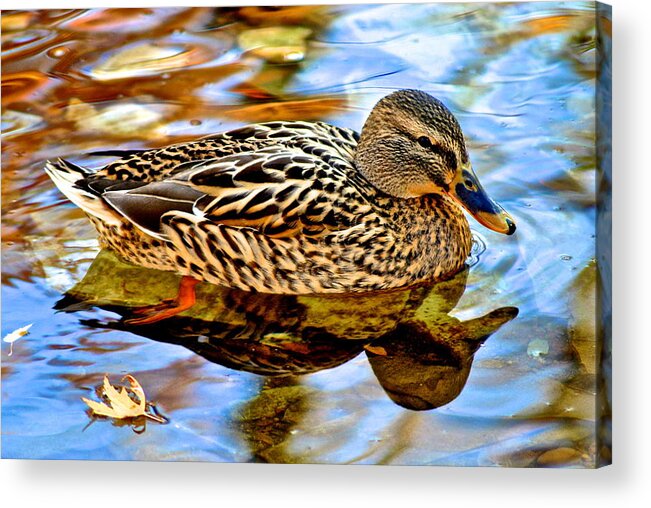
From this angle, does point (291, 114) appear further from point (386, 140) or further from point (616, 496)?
point (616, 496)

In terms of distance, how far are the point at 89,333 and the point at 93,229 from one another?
29cm

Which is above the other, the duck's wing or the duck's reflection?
the duck's wing

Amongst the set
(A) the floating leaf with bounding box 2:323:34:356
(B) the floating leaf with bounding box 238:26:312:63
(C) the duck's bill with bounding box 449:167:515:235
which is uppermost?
(B) the floating leaf with bounding box 238:26:312:63

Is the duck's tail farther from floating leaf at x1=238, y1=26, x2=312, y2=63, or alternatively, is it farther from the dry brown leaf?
the dry brown leaf

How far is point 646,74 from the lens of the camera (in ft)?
9.23

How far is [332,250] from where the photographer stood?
281 centimetres

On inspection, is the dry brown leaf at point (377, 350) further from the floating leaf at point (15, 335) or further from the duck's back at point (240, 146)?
the floating leaf at point (15, 335)

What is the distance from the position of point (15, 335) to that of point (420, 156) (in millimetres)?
1235

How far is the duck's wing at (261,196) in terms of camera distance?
2809 mm

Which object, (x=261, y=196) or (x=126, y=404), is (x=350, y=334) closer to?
(x=261, y=196)

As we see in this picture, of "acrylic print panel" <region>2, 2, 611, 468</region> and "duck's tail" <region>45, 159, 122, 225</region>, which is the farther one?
→ "duck's tail" <region>45, 159, 122, 225</region>

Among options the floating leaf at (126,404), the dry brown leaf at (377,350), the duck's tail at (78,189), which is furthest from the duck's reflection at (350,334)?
the duck's tail at (78,189)

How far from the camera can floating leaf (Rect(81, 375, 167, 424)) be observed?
2.91m

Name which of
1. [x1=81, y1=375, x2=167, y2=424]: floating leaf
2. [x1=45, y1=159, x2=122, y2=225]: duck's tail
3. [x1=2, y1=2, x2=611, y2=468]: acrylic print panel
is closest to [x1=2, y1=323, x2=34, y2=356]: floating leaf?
[x1=2, y1=2, x2=611, y2=468]: acrylic print panel
